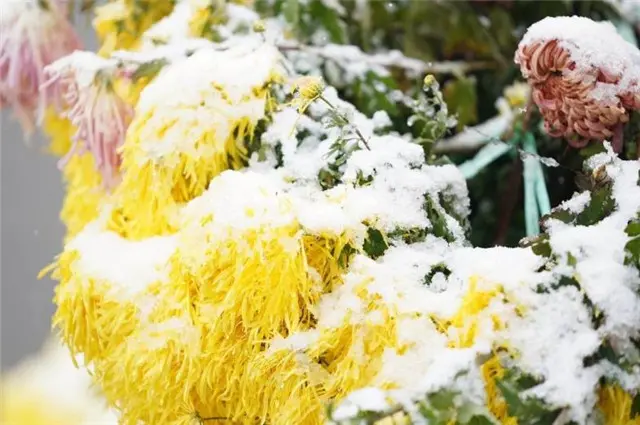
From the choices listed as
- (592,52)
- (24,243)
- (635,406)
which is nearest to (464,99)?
(592,52)

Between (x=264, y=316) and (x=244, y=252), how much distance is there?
0.03m

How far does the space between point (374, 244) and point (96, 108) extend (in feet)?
0.72

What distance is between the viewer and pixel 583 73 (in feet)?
1.06

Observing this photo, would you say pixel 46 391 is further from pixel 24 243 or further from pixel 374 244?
pixel 374 244

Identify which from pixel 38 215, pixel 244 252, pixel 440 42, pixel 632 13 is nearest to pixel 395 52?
pixel 440 42

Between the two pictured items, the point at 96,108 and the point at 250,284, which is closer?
the point at 250,284

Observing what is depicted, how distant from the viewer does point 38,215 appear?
91cm

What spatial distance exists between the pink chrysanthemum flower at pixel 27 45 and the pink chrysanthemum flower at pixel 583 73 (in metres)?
0.34

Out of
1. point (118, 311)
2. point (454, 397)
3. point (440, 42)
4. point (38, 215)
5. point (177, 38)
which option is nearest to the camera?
point (454, 397)

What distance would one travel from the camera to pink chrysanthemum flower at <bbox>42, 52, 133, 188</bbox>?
17.1 inches

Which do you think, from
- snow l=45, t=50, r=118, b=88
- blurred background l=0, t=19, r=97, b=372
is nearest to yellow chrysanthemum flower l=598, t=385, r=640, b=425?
snow l=45, t=50, r=118, b=88

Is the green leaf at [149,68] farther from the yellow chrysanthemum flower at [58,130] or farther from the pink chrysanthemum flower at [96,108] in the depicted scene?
the yellow chrysanthemum flower at [58,130]

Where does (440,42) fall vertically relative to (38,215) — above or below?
above

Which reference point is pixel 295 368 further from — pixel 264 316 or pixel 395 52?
pixel 395 52
